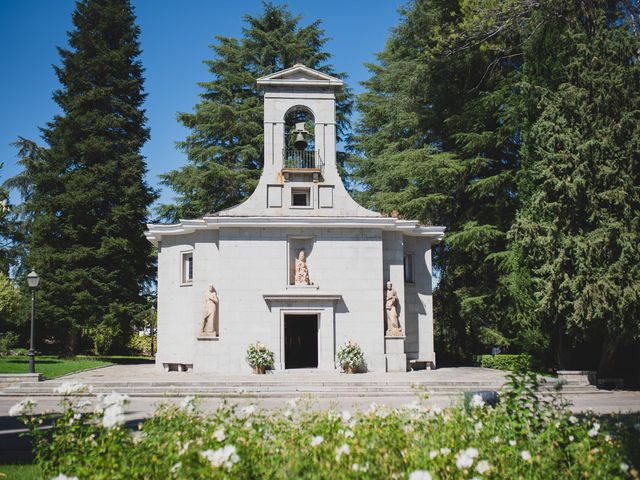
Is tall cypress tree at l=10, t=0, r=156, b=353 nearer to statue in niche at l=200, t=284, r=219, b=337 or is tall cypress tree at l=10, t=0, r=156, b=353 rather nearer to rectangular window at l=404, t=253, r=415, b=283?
statue in niche at l=200, t=284, r=219, b=337

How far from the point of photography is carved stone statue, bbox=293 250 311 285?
22594 millimetres

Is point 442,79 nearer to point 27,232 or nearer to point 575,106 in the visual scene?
point 575,106

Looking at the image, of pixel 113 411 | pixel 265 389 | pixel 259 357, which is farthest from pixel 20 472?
pixel 259 357

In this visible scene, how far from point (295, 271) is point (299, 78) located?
26.4 ft

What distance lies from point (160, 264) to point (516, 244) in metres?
14.6

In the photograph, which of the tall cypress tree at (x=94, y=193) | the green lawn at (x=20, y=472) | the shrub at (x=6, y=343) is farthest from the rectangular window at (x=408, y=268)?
the shrub at (x=6, y=343)

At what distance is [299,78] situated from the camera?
79.4ft

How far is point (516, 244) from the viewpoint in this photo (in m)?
21.4

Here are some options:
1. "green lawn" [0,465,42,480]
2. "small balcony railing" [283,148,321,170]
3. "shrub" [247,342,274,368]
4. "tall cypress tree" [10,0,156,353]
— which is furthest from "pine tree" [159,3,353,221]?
"green lawn" [0,465,42,480]

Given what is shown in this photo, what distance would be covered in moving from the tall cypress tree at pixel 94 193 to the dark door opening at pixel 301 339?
10641mm

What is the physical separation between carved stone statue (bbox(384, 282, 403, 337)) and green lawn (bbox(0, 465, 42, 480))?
53.7ft

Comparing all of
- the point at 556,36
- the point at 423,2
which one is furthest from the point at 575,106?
the point at 423,2

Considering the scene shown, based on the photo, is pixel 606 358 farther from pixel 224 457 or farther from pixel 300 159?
pixel 224 457

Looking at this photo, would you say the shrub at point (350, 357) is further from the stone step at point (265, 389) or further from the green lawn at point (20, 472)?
the green lawn at point (20, 472)
